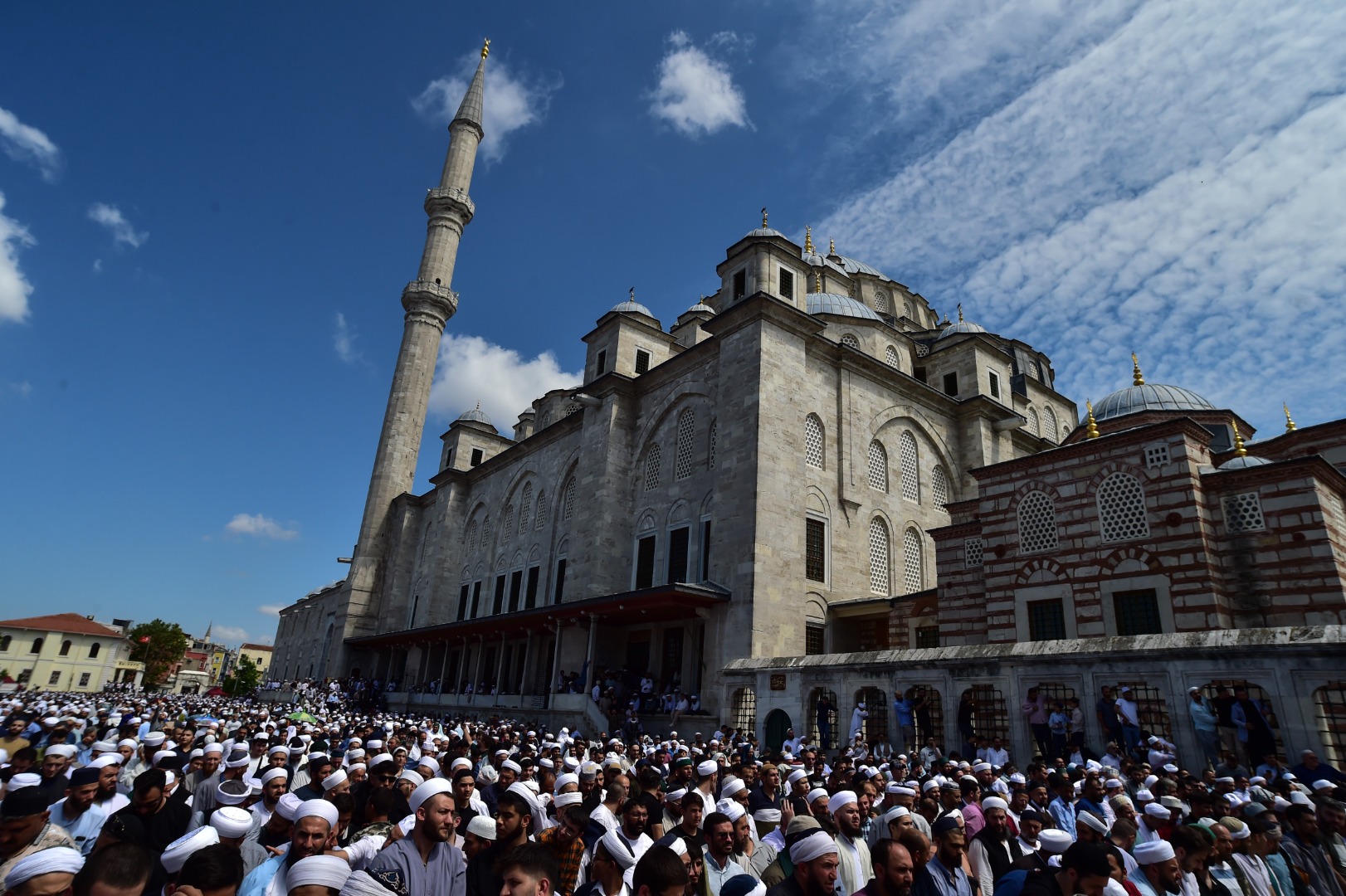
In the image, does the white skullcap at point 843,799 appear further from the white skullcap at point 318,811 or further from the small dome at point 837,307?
the small dome at point 837,307

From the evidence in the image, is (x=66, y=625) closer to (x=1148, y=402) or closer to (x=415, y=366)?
(x=415, y=366)

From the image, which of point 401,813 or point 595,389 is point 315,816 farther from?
point 595,389

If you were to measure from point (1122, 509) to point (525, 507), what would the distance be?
21.5 metres

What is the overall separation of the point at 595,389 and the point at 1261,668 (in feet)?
63.4

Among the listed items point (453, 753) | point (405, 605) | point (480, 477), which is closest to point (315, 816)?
point (453, 753)

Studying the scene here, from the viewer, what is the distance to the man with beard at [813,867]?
10.2 ft

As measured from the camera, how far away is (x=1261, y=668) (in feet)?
28.9

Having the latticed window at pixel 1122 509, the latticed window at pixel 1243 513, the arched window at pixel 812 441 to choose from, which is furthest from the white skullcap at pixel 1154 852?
the arched window at pixel 812 441

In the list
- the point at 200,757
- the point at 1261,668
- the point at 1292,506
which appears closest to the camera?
the point at 200,757

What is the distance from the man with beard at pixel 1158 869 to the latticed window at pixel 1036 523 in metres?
11.8

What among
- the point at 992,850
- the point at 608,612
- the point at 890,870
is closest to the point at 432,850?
the point at 890,870

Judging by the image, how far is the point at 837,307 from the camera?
25125 mm

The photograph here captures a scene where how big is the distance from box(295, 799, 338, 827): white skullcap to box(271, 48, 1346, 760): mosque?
9775 mm

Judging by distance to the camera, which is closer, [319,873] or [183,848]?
[319,873]
